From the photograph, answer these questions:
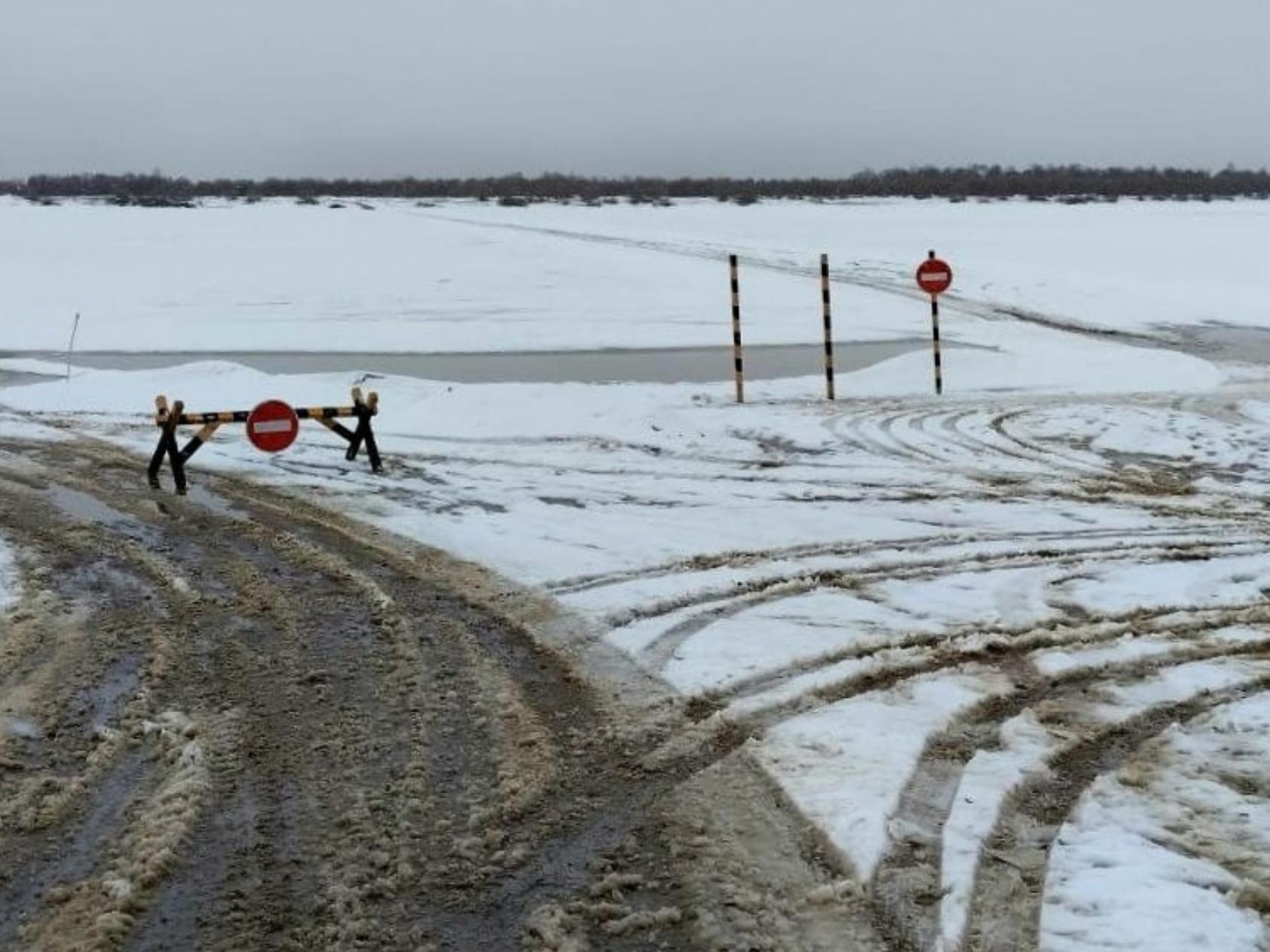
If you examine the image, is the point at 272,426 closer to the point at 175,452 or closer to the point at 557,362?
the point at 175,452

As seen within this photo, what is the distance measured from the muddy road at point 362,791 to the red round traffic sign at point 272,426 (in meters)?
3.38

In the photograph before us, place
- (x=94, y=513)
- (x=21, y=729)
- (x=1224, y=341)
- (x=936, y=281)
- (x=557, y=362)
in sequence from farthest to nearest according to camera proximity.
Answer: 1. (x=1224, y=341)
2. (x=557, y=362)
3. (x=936, y=281)
4. (x=94, y=513)
5. (x=21, y=729)

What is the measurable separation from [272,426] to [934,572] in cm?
591

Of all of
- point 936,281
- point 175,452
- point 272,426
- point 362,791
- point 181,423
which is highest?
point 936,281

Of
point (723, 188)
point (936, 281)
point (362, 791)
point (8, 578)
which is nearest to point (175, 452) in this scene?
point (8, 578)

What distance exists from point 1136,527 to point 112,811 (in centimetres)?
639

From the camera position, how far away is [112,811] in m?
4.03

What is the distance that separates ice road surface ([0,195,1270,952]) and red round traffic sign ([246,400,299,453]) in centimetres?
34

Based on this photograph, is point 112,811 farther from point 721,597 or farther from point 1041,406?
point 1041,406

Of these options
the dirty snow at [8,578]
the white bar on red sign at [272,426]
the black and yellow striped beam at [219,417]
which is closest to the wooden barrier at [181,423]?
the black and yellow striped beam at [219,417]

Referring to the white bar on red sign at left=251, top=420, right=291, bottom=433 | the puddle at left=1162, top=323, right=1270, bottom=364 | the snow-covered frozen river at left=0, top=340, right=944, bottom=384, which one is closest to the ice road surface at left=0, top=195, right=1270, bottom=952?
the white bar on red sign at left=251, top=420, right=291, bottom=433

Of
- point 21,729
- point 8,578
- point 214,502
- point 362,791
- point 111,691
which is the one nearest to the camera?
point 362,791

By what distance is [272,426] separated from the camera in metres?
10.3

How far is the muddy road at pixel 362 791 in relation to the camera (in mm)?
3320
